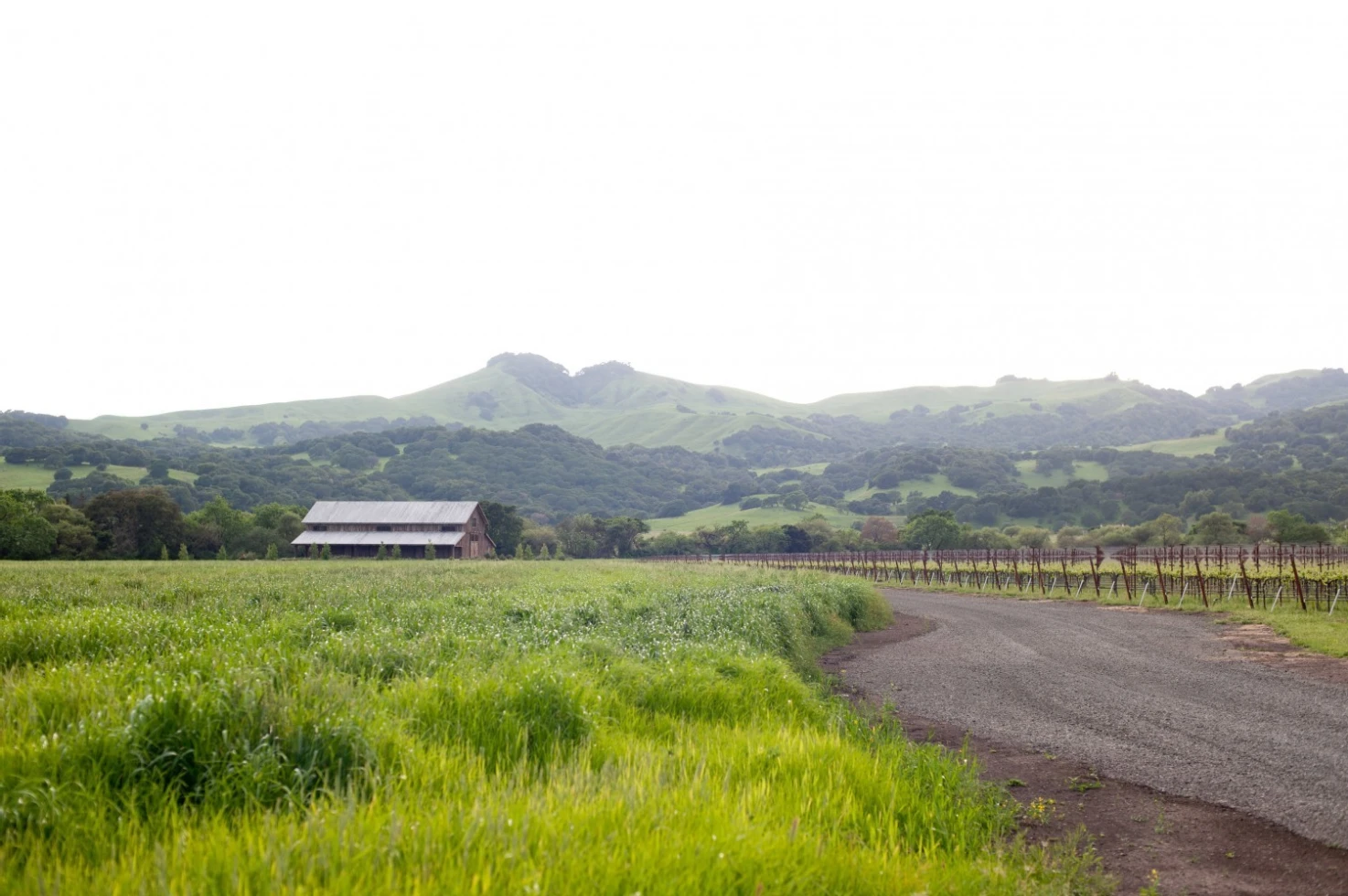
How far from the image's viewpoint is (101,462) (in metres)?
149

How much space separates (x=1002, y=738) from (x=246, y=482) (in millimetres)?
169644

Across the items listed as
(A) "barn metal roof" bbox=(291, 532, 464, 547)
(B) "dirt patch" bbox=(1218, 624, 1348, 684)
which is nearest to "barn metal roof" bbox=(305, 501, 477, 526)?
(A) "barn metal roof" bbox=(291, 532, 464, 547)

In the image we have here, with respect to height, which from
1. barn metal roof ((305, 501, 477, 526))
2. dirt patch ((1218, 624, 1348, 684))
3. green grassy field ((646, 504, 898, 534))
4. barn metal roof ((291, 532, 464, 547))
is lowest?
green grassy field ((646, 504, 898, 534))

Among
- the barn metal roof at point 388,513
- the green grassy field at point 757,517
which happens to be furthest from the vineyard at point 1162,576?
the green grassy field at point 757,517

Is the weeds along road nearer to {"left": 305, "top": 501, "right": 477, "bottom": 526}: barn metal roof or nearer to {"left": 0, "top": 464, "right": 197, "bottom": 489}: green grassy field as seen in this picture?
{"left": 305, "top": 501, "right": 477, "bottom": 526}: barn metal roof

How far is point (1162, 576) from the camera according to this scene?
42406 mm

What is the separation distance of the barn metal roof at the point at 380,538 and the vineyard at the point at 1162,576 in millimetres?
40162

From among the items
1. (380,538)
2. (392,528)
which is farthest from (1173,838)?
(392,528)

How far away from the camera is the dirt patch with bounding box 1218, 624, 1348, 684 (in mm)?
16798

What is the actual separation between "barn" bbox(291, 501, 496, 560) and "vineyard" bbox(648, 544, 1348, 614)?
39281mm

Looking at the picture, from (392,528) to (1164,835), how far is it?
10189 centimetres

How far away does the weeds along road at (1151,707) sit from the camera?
8.84 m

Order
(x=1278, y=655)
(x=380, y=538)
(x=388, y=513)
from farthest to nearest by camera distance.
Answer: (x=388, y=513)
(x=380, y=538)
(x=1278, y=655)

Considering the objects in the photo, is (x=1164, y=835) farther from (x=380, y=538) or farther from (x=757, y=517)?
(x=757, y=517)
